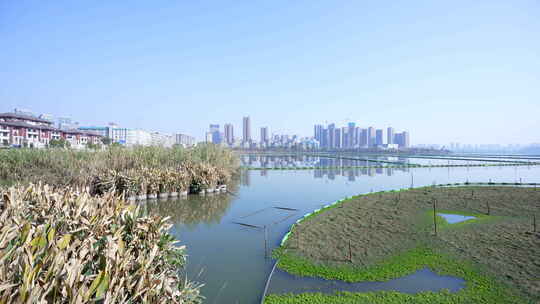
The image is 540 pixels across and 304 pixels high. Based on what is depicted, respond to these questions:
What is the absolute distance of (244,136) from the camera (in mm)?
133875

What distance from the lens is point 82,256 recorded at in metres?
1.77

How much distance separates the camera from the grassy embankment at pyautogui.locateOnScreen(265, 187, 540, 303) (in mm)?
3518

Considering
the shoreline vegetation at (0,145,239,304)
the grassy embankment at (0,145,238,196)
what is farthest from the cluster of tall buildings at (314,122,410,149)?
the shoreline vegetation at (0,145,239,304)

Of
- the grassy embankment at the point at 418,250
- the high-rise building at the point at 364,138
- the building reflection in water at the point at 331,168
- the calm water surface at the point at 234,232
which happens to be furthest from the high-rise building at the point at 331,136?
the grassy embankment at the point at 418,250

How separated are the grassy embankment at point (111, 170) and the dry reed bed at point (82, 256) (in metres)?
5.40

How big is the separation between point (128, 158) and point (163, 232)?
9318 millimetres

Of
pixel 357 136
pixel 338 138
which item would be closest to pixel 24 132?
pixel 338 138

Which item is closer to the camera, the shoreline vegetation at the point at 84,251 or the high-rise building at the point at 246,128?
the shoreline vegetation at the point at 84,251

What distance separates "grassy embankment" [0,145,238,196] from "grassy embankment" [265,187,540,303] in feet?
19.3

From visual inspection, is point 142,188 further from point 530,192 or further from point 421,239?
point 530,192

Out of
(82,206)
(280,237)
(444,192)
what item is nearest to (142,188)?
(280,237)

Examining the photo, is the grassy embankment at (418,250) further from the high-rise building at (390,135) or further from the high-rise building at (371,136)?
the high-rise building at (390,135)

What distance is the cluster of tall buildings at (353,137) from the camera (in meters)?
134

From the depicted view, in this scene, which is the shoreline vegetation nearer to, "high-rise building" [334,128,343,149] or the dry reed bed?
the dry reed bed
